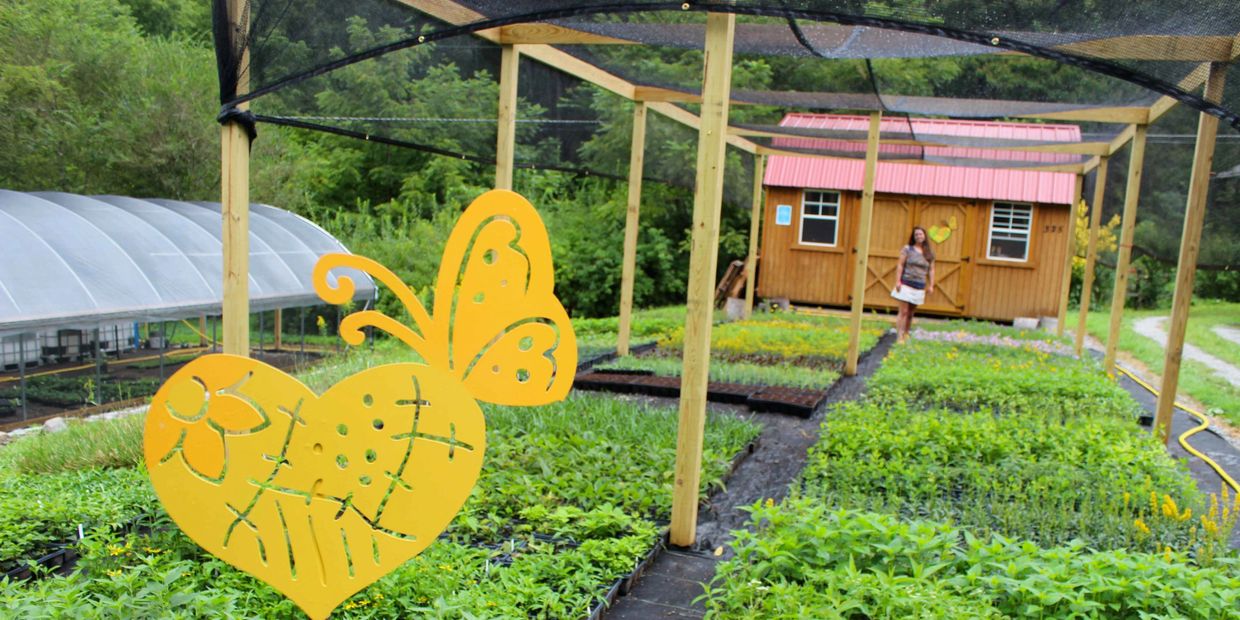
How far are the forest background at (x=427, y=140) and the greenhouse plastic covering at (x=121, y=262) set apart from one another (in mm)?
2161

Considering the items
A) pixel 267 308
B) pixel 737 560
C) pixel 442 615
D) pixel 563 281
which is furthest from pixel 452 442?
pixel 563 281

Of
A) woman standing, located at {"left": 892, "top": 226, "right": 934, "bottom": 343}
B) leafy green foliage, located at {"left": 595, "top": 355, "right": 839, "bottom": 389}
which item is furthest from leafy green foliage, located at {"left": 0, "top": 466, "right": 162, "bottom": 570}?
woman standing, located at {"left": 892, "top": 226, "right": 934, "bottom": 343}

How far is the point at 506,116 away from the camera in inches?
240

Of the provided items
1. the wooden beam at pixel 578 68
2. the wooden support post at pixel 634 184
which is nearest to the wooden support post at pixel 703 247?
the wooden beam at pixel 578 68

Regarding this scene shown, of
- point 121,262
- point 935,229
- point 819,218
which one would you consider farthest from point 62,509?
point 935,229

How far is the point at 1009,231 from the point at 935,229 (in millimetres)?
1491

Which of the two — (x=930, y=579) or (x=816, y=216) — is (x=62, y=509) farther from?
(x=816, y=216)

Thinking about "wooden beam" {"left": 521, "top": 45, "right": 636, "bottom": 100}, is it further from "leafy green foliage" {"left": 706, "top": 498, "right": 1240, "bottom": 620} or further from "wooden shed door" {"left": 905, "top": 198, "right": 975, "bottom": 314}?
"wooden shed door" {"left": 905, "top": 198, "right": 975, "bottom": 314}

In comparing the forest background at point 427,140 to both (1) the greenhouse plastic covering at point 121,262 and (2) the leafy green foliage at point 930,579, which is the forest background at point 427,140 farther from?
(2) the leafy green foliage at point 930,579

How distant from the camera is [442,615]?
3.08 m

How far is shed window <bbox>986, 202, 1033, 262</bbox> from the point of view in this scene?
1764cm

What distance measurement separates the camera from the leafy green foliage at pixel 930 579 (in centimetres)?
296

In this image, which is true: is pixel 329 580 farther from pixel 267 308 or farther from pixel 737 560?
pixel 267 308

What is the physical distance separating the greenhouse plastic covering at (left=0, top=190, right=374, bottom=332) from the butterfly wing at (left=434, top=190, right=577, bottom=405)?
184 inches
